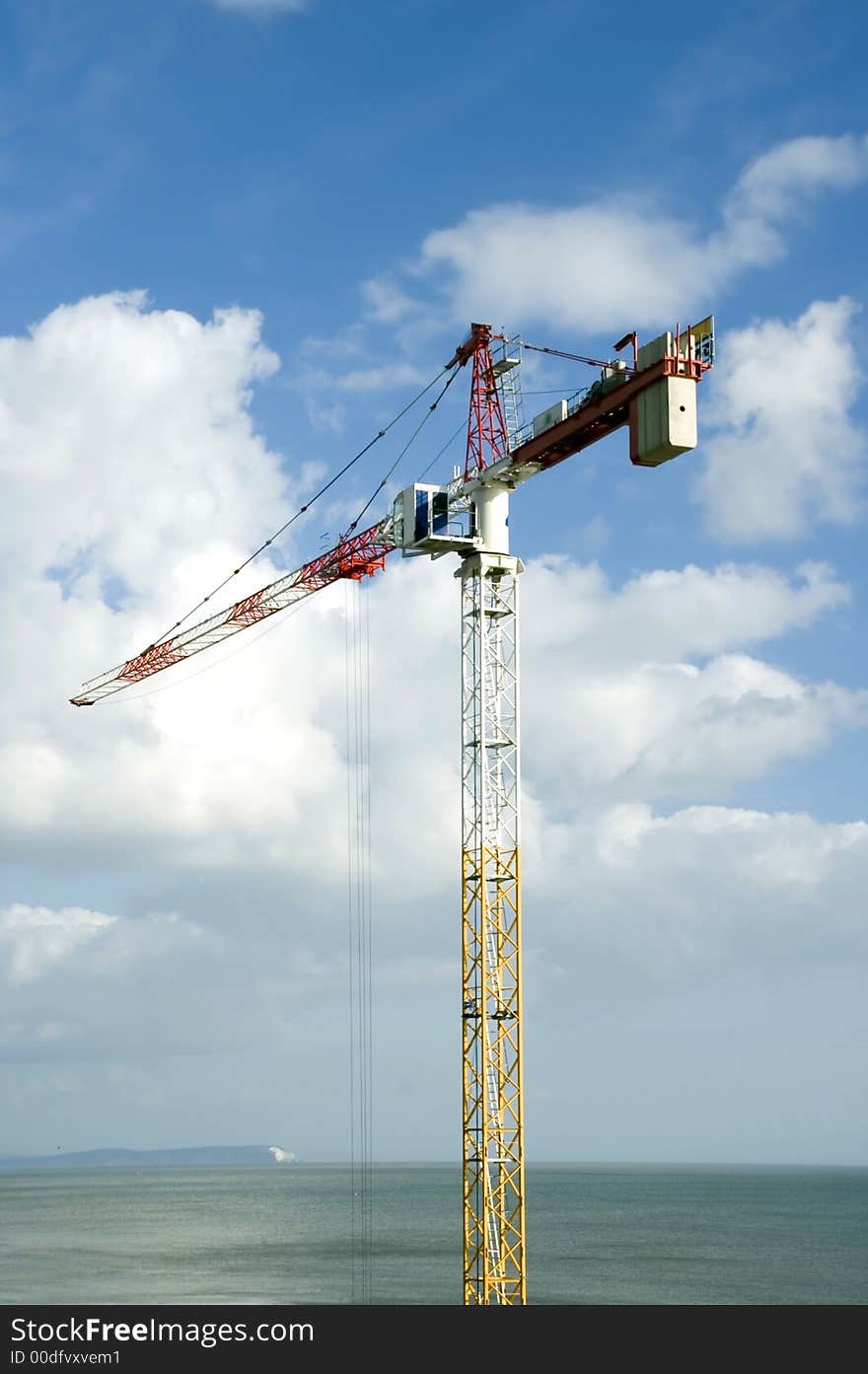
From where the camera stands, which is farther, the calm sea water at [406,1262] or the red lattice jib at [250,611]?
the calm sea water at [406,1262]

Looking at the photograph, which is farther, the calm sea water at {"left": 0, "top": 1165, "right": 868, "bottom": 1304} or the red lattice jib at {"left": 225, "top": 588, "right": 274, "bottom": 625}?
the calm sea water at {"left": 0, "top": 1165, "right": 868, "bottom": 1304}

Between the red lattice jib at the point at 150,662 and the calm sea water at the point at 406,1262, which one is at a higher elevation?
the red lattice jib at the point at 150,662

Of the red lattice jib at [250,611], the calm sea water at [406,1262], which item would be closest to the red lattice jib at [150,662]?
the red lattice jib at [250,611]

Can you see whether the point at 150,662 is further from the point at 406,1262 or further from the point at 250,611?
the point at 406,1262

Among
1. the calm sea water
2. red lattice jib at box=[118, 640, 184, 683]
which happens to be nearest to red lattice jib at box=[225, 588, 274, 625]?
red lattice jib at box=[118, 640, 184, 683]

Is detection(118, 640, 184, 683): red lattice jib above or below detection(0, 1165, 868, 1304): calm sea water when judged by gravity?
above

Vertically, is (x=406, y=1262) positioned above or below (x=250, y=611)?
below

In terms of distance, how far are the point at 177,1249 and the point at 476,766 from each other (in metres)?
91.5

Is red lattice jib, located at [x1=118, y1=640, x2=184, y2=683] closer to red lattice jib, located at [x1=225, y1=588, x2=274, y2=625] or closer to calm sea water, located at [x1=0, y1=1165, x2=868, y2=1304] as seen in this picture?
red lattice jib, located at [x1=225, y1=588, x2=274, y2=625]

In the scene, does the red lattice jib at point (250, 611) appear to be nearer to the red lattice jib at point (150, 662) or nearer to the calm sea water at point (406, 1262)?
the red lattice jib at point (150, 662)

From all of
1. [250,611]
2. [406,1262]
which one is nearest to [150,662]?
[250,611]
